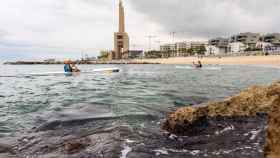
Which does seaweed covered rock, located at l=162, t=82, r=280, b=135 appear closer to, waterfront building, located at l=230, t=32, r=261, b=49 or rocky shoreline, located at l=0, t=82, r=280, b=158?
rocky shoreline, located at l=0, t=82, r=280, b=158

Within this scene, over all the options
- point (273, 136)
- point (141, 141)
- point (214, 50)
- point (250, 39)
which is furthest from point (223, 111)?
point (250, 39)

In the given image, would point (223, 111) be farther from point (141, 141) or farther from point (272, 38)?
point (272, 38)

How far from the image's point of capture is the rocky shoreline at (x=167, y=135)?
6.96m

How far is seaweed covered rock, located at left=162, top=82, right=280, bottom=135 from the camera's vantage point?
8.71 metres

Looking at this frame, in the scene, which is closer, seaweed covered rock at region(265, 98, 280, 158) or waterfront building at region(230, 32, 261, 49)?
seaweed covered rock at region(265, 98, 280, 158)

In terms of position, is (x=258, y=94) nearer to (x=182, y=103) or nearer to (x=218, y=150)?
(x=218, y=150)

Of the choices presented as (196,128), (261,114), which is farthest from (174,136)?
(261,114)

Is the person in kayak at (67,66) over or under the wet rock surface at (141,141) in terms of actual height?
over

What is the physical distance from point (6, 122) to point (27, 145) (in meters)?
3.82

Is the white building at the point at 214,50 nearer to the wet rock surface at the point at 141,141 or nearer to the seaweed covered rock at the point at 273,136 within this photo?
the wet rock surface at the point at 141,141

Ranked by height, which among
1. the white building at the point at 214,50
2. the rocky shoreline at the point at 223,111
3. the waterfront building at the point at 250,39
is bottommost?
the rocky shoreline at the point at 223,111

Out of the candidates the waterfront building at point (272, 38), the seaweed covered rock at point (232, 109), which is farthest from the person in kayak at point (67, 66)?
the waterfront building at point (272, 38)

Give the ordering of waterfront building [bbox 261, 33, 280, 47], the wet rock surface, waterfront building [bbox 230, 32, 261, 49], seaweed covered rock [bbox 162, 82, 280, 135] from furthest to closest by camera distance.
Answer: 1. waterfront building [bbox 230, 32, 261, 49]
2. waterfront building [bbox 261, 33, 280, 47]
3. seaweed covered rock [bbox 162, 82, 280, 135]
4. the wet rock surface

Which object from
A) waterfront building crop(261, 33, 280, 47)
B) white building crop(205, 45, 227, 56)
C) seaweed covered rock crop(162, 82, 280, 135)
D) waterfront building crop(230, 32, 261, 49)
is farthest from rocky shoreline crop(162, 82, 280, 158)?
waterfront building crop(230, 32, 261, 49)
